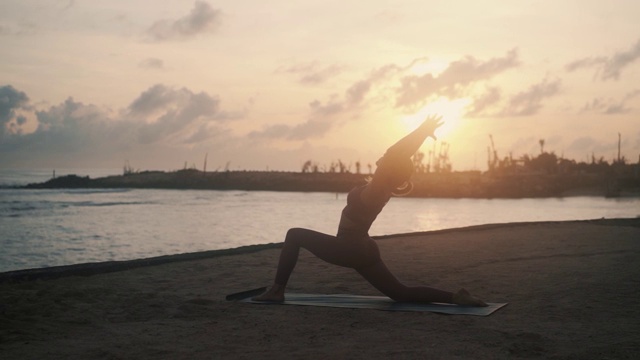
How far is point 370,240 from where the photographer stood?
6.08 metres

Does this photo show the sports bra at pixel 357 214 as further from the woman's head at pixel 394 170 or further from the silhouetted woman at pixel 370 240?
the woman's head at pixel 394 170

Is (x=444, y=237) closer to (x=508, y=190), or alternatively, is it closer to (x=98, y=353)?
(x=98, y=353)

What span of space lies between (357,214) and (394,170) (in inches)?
20.3

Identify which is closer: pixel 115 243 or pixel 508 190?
pixel 115 243

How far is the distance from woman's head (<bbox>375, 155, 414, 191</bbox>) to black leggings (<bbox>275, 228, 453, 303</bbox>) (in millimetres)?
598

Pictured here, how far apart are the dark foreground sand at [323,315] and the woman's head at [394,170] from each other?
1.15 meters

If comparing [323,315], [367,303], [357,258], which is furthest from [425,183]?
[323,315]

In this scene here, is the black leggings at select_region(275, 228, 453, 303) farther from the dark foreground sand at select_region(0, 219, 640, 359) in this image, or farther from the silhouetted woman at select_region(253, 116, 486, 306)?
the dark foreground sand at select_region(0, 219, 640, 359)

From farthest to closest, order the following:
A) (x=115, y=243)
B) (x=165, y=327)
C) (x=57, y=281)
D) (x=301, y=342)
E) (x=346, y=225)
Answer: (x=115, y=243), (x=57, y=281), (x=346, y=225), (x=165, y=327), (x=301, y=342)

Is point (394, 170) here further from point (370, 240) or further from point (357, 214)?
point (370, 240)

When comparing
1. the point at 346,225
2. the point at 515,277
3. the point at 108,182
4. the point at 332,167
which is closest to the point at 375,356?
the point at 346,225

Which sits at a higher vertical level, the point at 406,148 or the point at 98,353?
the point at 406,148

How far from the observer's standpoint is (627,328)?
520 centimetres

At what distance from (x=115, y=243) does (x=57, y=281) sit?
1631 centimetres
